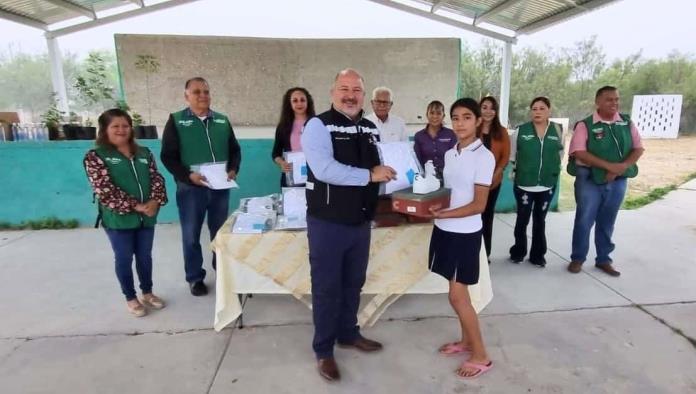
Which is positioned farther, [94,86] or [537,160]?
[94,86]

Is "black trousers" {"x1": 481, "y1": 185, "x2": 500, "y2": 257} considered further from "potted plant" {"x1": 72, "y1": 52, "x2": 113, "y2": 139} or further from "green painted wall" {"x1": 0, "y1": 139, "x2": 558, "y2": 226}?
"potted plant" {"x1": 72, "y1": 52, "x2": 113, "y2": 139}

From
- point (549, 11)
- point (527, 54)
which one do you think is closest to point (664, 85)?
point (527, 54)

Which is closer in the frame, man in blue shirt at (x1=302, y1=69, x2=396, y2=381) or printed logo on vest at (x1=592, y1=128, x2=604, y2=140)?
man in blue shirt at (x1=302, y1=69, x2=396, y2=381)

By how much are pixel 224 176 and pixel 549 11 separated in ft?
17.9

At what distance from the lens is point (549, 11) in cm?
584

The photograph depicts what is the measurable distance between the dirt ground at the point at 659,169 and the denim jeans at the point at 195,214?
15.3 ft

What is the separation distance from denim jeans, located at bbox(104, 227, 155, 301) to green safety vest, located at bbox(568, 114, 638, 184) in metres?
3.24

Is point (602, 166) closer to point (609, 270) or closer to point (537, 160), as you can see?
point (537, 160)

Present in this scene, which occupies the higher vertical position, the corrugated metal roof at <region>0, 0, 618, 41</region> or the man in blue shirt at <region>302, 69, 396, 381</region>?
the corrugated metal roof at <region>0, 0, 618, 41</region>

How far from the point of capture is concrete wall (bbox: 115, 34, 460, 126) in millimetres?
6176

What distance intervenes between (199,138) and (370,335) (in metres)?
1.72

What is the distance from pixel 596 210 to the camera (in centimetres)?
326

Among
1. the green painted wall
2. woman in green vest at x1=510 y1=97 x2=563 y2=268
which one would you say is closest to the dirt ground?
woman in green vest at x1=510 y1=97 x2=563 y2=268

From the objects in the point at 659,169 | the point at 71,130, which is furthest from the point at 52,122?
the point at 659,169
